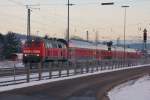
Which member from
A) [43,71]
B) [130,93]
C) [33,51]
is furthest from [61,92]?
[33,51]

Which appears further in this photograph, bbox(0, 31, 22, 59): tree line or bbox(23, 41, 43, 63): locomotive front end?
bbox(0, 31, 22, 59): tree line

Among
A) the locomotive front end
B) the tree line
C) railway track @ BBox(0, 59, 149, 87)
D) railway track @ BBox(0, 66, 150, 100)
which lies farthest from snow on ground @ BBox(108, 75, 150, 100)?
the tree line

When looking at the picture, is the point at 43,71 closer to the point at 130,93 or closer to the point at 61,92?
the point at 61,92

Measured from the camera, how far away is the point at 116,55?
101 meters

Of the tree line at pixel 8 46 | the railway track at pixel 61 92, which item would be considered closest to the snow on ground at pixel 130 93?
the railway track at pixel 61 92

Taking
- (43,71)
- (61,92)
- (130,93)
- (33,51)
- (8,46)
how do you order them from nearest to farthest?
(61,92), (130,93), (43,71), (33,51), (8,46)

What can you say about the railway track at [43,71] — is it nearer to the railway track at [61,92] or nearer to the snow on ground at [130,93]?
the railway track at [61,92]

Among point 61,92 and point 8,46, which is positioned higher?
point 8,46

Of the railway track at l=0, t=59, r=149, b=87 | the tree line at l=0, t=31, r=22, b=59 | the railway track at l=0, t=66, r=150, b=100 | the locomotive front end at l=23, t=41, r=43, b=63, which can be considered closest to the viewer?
the railway track at l=0, t=66, r=150, b=100

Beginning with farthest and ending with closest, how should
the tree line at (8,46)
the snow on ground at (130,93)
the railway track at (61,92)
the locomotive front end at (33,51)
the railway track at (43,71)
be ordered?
1. the tree line at (8,46)
2. the locomotive front end at (33,51)
3. the railway track at (43,71)
4. the snow on ground at (130,93)
5. the railway track at (61,92)

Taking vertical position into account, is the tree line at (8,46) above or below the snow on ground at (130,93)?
above

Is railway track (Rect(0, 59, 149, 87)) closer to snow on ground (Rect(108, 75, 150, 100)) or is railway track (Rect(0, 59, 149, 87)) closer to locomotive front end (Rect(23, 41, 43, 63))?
locomotive front end (Rect(23, 41, 43, 63))

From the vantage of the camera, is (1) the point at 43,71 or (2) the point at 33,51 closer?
(1) the point at 43,71

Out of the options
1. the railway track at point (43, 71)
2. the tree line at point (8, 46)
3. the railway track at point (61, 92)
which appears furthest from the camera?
the tree line at point (8, 46)
